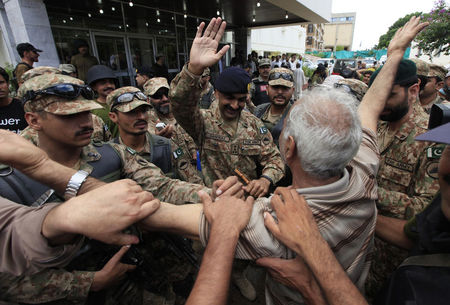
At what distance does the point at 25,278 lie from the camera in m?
1.28

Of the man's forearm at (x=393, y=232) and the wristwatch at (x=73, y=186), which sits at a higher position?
the wristwatch at (x=73, y=186)

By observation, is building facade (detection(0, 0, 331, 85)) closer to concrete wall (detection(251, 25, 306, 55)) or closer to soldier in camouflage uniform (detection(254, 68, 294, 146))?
soldier in camouflage uniform (detection(254, 68, 294, 146))

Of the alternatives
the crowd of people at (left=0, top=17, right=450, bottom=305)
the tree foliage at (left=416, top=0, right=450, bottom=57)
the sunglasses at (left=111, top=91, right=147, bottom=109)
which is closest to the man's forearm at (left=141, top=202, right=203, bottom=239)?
the crowd of people at (left=0, top=17, right=450, bottom=305)

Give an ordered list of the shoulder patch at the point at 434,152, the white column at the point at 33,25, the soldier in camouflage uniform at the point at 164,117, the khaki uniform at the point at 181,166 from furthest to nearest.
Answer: the white column at the point at 33,25
the soldier in camouflage uniform at the point at 164,117
the khaki uniform at the point at 181,166
the shoulder patch at the point at 434,152

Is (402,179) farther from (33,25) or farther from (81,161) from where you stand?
(33,25)

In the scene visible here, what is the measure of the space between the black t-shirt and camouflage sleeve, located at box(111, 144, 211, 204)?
2554mm

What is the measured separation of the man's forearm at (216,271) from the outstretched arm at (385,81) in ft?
4.94

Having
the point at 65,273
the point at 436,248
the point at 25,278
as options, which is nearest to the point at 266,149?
the point at 436,248

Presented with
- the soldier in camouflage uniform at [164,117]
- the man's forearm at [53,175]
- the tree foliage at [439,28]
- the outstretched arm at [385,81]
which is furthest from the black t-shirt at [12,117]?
the tree foliage at [439,28]

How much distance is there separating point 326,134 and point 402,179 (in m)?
1.57

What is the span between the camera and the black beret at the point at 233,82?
2.33 metres

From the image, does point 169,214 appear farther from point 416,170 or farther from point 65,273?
point 416,170

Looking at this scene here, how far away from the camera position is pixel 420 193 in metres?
1.75

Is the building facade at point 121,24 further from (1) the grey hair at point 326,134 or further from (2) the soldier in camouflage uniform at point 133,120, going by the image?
(1) the grey hair at point 326,134
